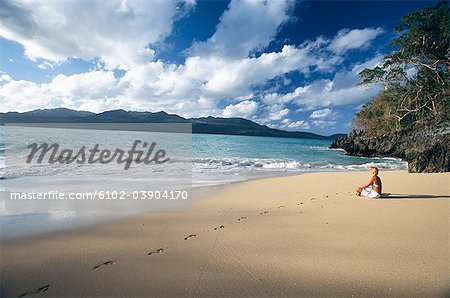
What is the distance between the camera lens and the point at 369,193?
20.8 ft

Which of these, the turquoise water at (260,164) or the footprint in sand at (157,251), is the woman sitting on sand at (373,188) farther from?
the footprint in sand at (157,251)

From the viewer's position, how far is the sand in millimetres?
2418

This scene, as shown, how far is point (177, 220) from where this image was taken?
4.64 meters

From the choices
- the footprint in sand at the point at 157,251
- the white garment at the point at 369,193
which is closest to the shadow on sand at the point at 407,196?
the white garment at the point at 369,193

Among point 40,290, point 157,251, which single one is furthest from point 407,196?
point 40,290

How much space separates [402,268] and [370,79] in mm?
22107

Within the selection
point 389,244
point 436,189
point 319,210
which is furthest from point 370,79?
point 389,244

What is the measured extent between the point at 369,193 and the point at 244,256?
5223mm

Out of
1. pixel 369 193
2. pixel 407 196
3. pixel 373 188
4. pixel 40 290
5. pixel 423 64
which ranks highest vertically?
pixel 423 64

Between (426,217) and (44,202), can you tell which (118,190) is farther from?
(426,217)

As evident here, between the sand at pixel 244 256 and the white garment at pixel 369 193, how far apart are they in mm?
1026

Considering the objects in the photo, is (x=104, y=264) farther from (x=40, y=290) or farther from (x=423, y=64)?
(x=423, y=64)

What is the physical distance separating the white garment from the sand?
1.03 metres

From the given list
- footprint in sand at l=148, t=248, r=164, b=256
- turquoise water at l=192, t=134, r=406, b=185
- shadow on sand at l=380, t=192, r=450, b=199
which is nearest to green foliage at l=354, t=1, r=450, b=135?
turquoise water at l=192, t=134, r=406, b=185
